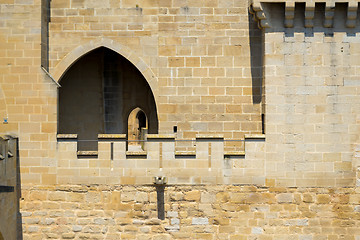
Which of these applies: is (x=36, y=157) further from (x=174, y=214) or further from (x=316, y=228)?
(x=316, y=228)

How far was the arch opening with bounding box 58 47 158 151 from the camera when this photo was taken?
15867 mm

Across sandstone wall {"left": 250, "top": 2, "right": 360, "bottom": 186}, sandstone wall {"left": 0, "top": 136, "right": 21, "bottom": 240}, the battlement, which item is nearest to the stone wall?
the battlement

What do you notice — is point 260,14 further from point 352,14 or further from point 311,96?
point 311,96

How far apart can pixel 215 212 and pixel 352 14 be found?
5305mm

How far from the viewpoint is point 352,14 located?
12047 millimetres

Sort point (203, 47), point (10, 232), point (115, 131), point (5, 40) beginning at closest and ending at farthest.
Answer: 1. point (10, 232)
2. point (5, 40)
3. point (203, 47)
4. point (115, 131)

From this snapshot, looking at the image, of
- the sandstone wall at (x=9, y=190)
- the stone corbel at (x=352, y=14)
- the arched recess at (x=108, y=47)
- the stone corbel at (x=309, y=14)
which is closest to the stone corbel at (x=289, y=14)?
the stone corbel at (x=309, y=14)

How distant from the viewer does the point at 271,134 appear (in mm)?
12062

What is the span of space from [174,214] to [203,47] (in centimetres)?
406

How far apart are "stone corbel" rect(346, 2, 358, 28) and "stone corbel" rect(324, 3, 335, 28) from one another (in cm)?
34

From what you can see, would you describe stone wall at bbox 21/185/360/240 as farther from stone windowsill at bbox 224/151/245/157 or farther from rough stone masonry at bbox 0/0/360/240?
stone windowsill at bbox 224/151/245/157

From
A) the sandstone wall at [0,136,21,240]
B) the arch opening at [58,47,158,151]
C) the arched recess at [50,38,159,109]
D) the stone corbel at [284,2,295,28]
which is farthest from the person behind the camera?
the arch opening at [58,47,158,151]

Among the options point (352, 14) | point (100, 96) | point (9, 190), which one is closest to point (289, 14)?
point (352, 14)

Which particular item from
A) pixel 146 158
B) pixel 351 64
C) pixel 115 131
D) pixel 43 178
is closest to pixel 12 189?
pixel 43 178
